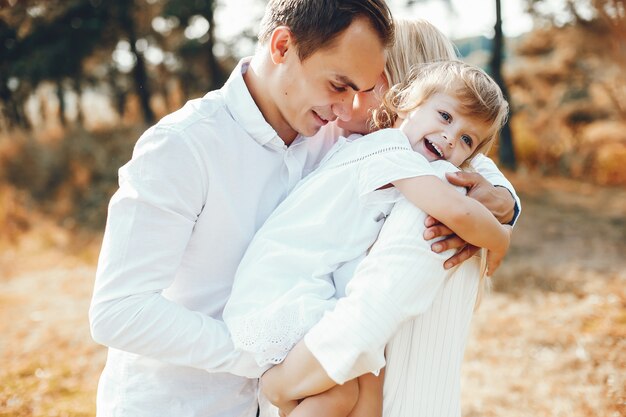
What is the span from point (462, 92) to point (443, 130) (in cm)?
13

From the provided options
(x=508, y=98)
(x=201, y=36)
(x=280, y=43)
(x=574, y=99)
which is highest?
(x=280, y=43)

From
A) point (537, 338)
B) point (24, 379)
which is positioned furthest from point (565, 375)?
point (24, 379)

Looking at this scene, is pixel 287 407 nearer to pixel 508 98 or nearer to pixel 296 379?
pixel 296 379

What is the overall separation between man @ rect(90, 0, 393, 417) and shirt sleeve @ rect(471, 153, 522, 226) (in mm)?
492

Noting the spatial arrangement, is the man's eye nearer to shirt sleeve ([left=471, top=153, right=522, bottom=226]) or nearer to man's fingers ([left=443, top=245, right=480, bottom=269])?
shirt sleeve ([left=471, top=153, right=522, bottom=226])

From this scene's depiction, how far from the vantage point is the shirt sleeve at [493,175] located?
1.84 meters

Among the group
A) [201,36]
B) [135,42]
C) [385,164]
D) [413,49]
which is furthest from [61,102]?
[385,164]

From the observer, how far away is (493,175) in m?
1.94

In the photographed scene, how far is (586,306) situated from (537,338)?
0.84m

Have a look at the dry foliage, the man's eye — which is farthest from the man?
the dry foliage

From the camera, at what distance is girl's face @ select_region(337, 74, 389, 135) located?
1.97 metres

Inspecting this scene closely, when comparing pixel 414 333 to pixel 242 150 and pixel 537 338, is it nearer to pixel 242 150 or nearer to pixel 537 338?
pixel 242 150

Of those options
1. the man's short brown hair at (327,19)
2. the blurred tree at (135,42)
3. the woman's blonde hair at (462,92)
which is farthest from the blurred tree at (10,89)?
the woman's blonde hair at (462,92)

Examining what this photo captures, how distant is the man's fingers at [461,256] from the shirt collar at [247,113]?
630 millimetres
